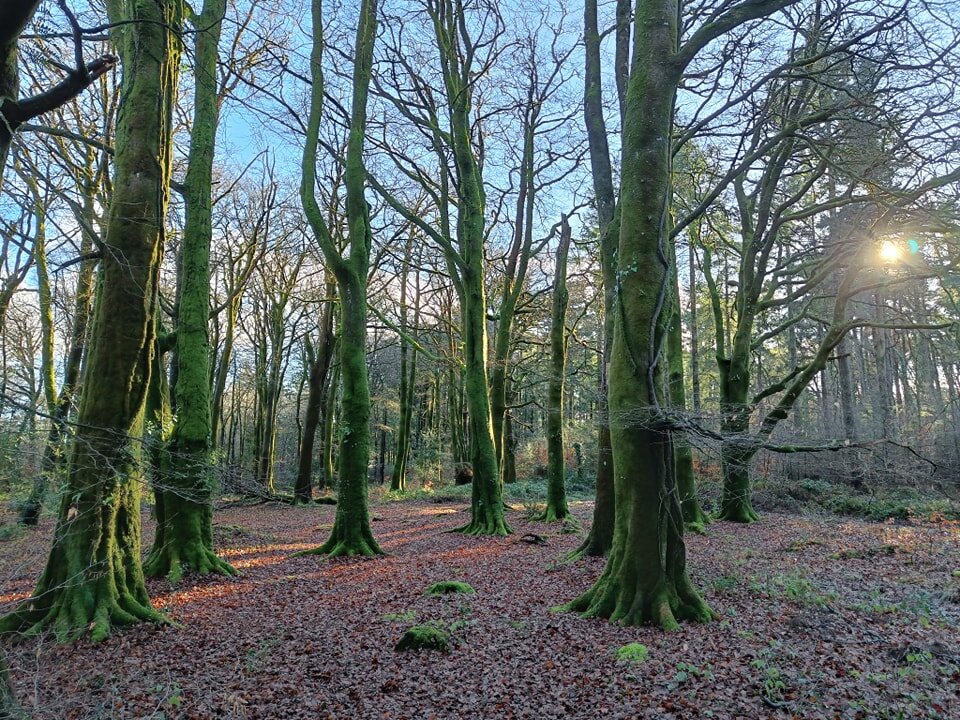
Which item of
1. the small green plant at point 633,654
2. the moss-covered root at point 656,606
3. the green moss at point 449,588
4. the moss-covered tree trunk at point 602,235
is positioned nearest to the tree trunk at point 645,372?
the moss-covered root at point 656,606

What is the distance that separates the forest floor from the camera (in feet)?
13.7

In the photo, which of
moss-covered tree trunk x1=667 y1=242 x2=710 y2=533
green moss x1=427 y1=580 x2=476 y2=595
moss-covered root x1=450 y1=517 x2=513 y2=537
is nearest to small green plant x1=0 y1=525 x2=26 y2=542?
moss-covered root x1=450 y1=517 x2=513 y2=537

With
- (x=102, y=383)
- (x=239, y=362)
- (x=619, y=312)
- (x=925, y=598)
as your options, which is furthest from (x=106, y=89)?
(x=239, y=362)

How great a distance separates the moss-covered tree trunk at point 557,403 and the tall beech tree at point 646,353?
7919 mm

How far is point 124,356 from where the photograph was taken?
19.6ft

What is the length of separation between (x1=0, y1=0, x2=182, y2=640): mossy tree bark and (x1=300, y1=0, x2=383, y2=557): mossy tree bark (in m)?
4.20

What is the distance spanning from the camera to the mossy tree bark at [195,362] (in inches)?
331

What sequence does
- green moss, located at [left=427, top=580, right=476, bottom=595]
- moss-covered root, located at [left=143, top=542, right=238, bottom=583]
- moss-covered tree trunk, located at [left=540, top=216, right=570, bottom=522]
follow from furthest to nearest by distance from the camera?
moss-covered tree trunk, located at [left=540, top=216, right=570, bottom=522]
moss-covered root, located at [left=143, top=542, right=238, bottom=583]
green moss, located at [left=427, top=580, right=476, bottom=595]

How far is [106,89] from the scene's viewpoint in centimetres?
1355

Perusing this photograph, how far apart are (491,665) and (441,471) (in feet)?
81.6

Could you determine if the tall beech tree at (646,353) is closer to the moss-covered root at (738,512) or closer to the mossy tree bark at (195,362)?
the mossy tree bark at (195,362)

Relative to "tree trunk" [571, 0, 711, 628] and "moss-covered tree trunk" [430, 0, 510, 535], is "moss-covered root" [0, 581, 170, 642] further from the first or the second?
"moss-covered tree trunk" [430, 0, 510, 535]

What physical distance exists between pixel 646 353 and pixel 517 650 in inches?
130

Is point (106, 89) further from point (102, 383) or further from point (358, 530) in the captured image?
point (358, 530)
